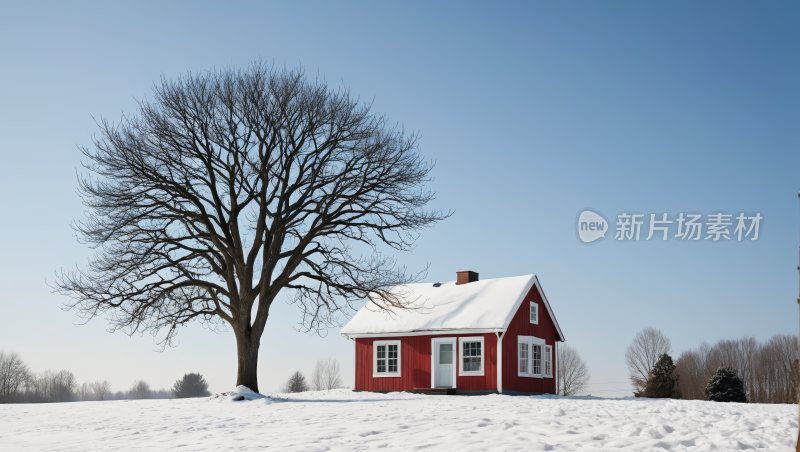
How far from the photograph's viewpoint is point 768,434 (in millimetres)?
9547

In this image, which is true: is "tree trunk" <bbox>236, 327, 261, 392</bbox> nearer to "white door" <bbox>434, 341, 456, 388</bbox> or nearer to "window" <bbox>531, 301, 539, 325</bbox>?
"white door" <bbox>434, 341, 456, 388</bbox>

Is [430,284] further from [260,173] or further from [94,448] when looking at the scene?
[94,448]

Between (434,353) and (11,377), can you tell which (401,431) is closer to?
(434,353)

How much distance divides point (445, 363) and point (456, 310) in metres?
2.39

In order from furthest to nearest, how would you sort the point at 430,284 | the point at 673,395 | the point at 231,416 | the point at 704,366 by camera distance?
1. the point at 704,366
2. the point at 673,395
3. the point at 430,284
4. the point at 231,416

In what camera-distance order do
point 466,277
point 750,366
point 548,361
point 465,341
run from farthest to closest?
1. point 750,366
2. point 466,277
3. point 548,361
4. point 465,341

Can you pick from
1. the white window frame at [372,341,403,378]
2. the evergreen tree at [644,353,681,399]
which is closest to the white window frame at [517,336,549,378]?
the white window frame at [372,341,403,378]

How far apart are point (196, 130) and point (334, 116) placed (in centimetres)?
487

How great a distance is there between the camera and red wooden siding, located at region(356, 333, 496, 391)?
25.7 meters

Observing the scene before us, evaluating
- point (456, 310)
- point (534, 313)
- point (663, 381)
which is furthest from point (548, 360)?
point (663, 381)

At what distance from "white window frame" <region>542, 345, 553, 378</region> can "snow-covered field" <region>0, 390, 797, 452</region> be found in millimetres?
15866

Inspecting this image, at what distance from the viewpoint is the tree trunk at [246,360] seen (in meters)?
→ 21.9

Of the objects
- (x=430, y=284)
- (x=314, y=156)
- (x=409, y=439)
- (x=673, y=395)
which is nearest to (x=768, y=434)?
(x=409, y=439)

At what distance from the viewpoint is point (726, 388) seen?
32625mm
